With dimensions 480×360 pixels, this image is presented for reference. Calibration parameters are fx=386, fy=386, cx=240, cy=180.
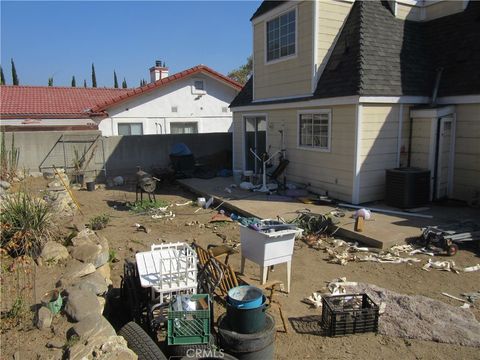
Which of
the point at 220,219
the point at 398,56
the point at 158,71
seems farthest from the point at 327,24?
the point at 158,71

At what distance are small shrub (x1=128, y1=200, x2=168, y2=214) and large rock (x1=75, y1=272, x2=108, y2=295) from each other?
5.28m

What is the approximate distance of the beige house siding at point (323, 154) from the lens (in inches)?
353

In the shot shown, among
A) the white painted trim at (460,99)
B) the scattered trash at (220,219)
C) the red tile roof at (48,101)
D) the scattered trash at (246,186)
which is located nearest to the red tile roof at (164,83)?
the red tile roof at (48,101)

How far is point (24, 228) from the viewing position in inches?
207

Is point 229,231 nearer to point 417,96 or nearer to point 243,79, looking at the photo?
point 417,96

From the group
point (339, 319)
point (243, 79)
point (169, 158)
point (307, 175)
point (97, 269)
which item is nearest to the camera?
point (339, 319)

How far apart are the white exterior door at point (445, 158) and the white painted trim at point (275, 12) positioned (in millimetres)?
4828

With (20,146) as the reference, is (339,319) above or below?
below

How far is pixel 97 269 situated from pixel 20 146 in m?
10.3

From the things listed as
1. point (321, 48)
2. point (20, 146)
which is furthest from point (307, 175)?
point (20, 146)

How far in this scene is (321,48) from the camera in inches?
385

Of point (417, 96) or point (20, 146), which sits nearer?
point (417, 96)

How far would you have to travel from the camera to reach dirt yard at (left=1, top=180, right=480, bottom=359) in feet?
12.4

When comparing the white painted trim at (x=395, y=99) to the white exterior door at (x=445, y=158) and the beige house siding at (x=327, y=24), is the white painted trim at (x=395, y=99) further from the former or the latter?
the beige house siding at (x=327, y=24)
